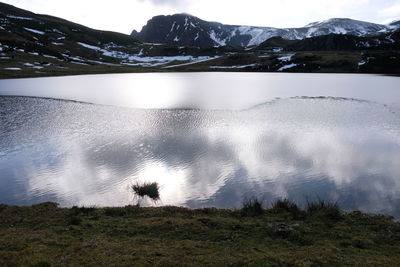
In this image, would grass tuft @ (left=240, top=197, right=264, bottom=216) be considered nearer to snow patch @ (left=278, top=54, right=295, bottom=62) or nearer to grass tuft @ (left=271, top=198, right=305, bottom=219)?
grass tuft @ (left=271, top=198, right=305, bottom=219)

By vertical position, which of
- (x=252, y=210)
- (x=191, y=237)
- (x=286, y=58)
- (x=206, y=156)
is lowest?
(x=206, y=156)

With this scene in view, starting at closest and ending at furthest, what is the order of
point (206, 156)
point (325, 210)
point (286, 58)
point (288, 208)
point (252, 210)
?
point (325, 210) < point (252, 210) < point (288, 208) < point (206, 156) < point (286, 58)

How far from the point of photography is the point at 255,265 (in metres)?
9.72

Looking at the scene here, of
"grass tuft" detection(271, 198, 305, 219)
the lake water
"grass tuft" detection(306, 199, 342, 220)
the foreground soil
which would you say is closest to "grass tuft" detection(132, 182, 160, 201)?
the lake water

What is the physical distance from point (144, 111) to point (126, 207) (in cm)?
3379

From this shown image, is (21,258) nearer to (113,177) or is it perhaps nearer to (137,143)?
(113,177)

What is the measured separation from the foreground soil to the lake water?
2223 mm

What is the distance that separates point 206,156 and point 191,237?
42.3 feet

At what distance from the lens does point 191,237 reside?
12.5 m

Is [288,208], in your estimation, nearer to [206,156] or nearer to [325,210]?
[325,210]

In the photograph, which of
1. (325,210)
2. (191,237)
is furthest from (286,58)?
(191,237)

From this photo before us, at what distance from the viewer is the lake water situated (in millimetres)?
18344

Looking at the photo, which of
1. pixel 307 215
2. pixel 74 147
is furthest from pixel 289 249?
pixel 74 147

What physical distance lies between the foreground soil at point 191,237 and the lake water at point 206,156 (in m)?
2.22
